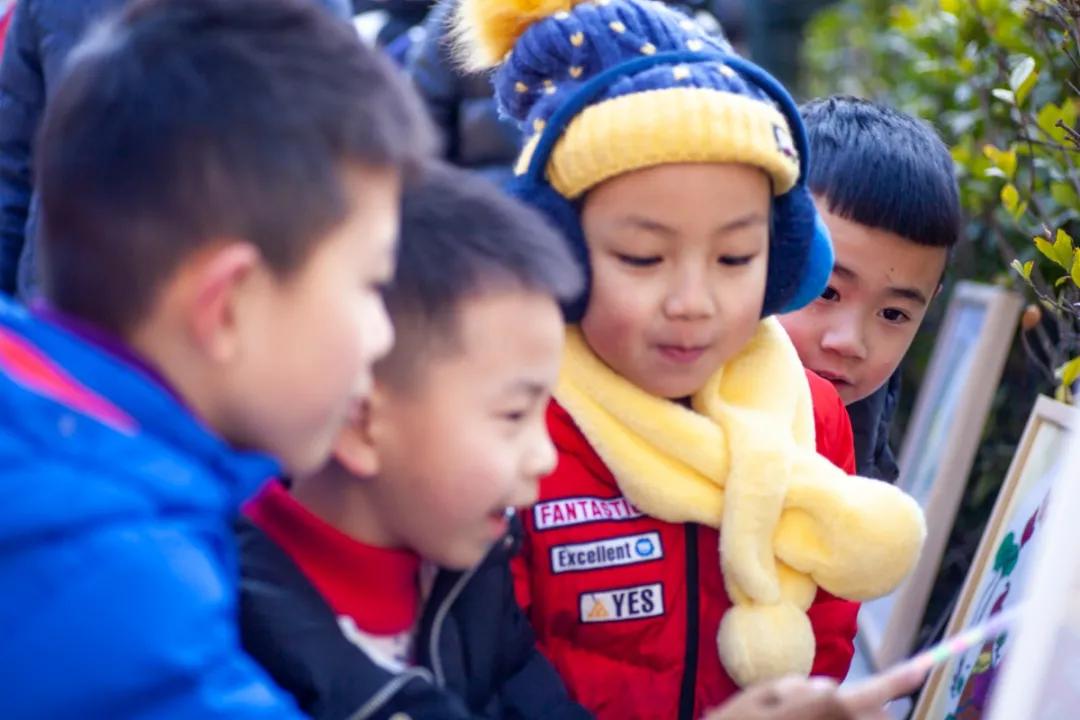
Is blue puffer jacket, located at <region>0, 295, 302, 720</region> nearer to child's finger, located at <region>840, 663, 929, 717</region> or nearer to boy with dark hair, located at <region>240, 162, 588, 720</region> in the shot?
boy with dark hair, located at <region>240, 162, 588, 720</region>

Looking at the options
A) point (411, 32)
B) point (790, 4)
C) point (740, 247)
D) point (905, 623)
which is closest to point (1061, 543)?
point (740, 247)

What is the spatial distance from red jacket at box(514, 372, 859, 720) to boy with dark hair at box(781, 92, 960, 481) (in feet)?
2.44

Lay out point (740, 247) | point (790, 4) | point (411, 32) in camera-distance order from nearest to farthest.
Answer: point (740, 247) → point (411, 32) → point (790, 4)

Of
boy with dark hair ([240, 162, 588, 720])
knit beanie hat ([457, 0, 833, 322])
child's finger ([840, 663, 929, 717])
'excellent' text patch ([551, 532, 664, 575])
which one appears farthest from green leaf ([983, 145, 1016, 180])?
child's finger ([840, 663, 929, 717])

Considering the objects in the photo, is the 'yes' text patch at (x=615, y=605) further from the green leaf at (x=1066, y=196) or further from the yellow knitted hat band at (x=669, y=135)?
the green leaf at (x=1066, y=196)

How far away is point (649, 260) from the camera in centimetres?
222

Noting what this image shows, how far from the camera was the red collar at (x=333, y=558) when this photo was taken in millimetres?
1891

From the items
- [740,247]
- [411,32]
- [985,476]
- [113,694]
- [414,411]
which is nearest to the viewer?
[113,694]

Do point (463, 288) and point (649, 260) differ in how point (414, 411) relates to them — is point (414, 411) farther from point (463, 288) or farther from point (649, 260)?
point (649, 260)

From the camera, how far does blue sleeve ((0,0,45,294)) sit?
337cm

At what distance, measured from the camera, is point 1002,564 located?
2729 millimetres

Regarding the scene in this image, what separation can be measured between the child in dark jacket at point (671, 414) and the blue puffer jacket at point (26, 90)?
1.23 metres

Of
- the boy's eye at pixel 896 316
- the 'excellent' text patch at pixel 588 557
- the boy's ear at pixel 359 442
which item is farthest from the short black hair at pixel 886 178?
the boy's ear at pixel 359 442

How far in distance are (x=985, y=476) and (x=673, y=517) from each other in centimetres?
208
